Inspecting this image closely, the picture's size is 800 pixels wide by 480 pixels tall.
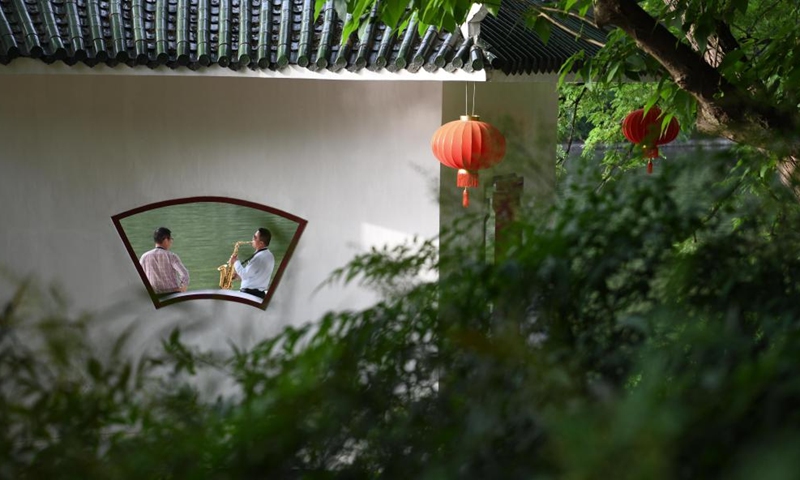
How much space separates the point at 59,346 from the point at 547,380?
57cm

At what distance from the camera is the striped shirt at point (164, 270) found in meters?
5.93

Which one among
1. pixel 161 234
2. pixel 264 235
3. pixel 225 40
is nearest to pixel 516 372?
pixel 225 40

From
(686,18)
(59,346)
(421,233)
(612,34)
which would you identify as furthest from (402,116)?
(59,346)

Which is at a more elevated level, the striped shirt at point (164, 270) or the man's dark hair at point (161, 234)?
the man's dark hair at point (161, 234)

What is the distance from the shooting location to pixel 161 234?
590 cm

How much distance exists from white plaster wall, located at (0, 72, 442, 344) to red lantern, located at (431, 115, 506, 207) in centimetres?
69

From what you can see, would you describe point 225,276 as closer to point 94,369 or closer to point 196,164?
point 196,164

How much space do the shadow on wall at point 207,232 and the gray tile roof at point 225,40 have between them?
104cm

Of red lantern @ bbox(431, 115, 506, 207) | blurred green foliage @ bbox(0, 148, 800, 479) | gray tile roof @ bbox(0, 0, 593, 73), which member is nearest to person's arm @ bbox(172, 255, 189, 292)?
gray tile roof @ bbox(0, 0, 593, 73)

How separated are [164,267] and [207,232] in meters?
0.35

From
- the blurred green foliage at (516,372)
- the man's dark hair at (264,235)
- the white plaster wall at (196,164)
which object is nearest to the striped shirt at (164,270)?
the white plaster wall at (196,164)

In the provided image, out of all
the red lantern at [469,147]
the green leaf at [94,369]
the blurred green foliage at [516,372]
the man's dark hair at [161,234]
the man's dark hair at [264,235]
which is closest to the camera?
the blurred green foliage at [516,372]

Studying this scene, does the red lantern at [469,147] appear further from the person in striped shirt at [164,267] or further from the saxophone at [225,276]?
the person in striped shirt at [164,267]

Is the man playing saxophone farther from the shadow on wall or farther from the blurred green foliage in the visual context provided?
the blurred green foliage
